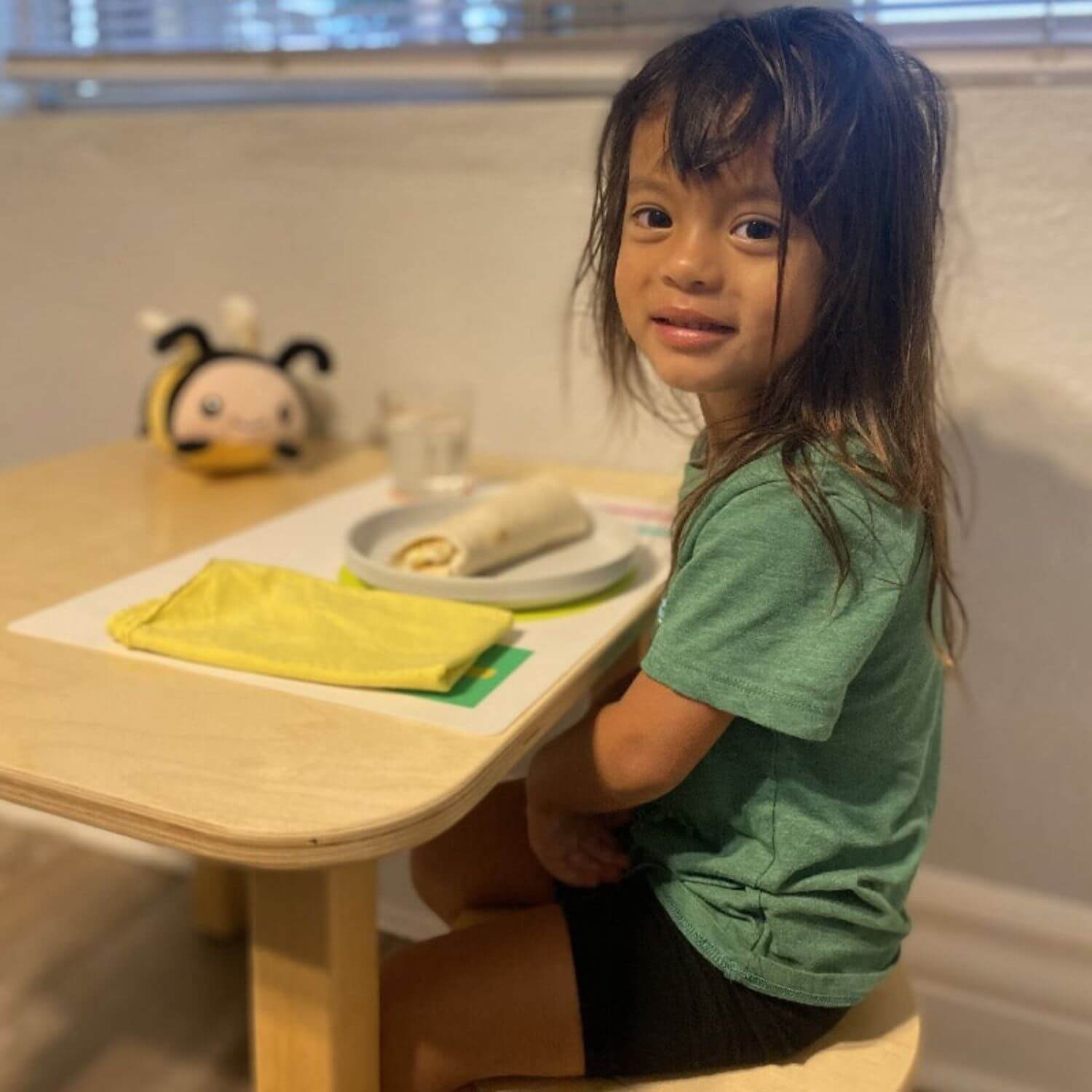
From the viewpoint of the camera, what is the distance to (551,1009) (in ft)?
2.21

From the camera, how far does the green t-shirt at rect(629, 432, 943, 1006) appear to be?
60cm

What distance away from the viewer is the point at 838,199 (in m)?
0.60

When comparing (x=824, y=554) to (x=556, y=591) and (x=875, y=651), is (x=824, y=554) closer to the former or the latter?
(x=875, y=651)

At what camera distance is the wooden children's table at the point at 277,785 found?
20.9 inches

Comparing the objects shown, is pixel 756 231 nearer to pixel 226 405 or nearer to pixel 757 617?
pixel 757 617

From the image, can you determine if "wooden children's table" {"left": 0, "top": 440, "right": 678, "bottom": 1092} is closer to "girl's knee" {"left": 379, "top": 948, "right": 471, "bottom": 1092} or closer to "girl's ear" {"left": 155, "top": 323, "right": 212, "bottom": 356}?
"girl's knee" {"left": 379, "top": 948, "right": 471, "bottom": 1092}

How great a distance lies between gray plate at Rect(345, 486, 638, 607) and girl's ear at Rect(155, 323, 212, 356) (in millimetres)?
354

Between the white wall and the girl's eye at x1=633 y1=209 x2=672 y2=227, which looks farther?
the white wall

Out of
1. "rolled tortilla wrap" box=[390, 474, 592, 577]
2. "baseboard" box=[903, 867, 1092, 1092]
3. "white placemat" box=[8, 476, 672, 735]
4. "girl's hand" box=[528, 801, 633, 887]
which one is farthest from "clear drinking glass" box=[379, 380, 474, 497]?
"baseboard" box=[903, 867, 1092, 1092]

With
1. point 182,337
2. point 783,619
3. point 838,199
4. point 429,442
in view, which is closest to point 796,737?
point 783,619

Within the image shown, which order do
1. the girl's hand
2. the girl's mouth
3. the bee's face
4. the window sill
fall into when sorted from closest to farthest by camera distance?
the girl's mouth < the girl's hand < the window sill < the bee's face

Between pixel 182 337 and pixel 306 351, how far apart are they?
0.13m

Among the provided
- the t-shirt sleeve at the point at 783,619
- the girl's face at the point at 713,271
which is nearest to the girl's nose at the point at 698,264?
the girl's face at the point at 713,271

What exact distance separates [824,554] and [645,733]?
14cm
